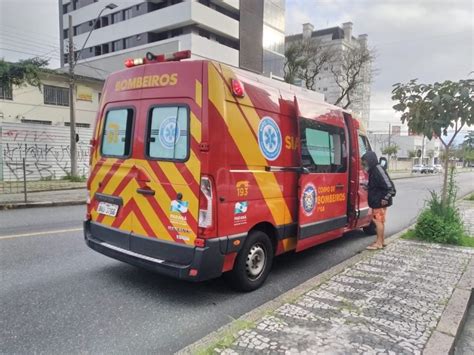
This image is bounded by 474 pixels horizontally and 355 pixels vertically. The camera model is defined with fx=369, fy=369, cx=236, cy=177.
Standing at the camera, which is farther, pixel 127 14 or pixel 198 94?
pixel 127 14

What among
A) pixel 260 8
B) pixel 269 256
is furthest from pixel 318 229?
pixel 260 8

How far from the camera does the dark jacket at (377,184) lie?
664 centimetres

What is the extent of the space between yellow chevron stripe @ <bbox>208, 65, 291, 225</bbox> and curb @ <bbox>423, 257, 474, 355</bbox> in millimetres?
2127

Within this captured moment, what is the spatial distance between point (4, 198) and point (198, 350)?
12.1 m

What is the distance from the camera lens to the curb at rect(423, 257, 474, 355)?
3172 millimetres

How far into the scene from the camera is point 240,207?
424 centimetres

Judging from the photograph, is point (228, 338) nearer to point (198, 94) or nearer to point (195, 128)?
point (195, 128)

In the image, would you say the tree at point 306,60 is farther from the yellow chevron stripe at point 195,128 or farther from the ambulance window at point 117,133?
the yellow chevron stripe at point 195,128

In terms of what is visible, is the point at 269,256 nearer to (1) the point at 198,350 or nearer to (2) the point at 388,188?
(1) the point at 198,350

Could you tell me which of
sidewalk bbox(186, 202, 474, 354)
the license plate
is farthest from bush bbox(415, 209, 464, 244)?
the license plate

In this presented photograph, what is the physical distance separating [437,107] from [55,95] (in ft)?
81.0

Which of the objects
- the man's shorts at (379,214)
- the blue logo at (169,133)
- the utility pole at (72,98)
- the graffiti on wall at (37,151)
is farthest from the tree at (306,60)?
the blue logo at (169,133)

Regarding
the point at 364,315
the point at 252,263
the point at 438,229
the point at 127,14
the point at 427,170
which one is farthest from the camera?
the point at 427,170

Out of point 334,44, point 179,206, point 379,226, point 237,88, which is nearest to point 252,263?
point 179,206
